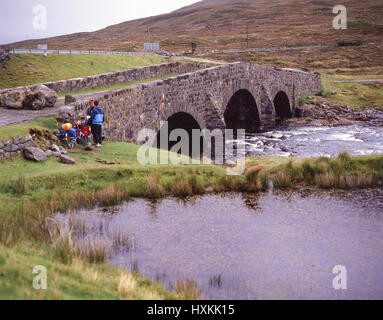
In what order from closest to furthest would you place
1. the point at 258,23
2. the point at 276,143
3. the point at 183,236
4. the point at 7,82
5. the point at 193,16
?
the point at 183,236, the point at 276,143, the point at 7,82, the point at 258,23, the point at 193,16

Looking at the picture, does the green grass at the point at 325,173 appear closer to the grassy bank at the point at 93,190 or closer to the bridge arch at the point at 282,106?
the grassy bank at the point at 93,190

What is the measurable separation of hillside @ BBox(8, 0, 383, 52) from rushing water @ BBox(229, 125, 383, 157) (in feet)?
180

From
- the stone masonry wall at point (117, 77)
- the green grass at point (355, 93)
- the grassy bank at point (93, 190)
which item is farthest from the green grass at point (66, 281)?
the green grass at point (355, 93)

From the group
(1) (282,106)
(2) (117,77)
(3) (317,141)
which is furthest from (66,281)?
(1) (282,106)

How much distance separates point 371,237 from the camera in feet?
34.0

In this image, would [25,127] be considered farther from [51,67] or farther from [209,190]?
[51,67]

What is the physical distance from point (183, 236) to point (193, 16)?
612 feet

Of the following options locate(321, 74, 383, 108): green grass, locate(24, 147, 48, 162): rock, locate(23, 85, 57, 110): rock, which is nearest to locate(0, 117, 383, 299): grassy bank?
locate(24, 147, 48, 162): rock

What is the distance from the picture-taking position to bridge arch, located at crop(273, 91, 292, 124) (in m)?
41.3

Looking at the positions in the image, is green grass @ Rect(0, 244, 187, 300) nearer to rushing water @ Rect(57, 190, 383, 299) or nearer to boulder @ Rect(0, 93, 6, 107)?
rushing water @ Rect(57, 190, 383, 299)

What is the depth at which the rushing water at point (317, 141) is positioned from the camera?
963 inches

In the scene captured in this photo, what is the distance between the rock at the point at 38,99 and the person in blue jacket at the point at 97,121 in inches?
119
